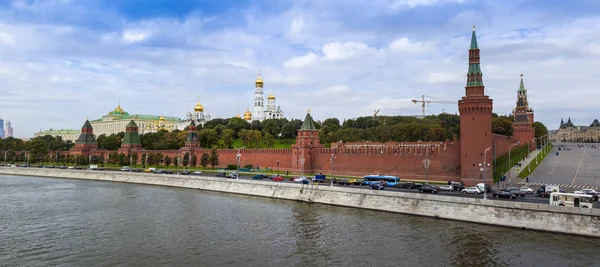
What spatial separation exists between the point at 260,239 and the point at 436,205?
542 inches

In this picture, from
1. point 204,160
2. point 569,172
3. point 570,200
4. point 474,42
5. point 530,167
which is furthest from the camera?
point 204,160

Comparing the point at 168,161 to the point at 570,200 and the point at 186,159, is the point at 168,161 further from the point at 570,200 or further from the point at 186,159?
the point at 570,200

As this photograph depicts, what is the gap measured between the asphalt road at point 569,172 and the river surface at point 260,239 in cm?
1960

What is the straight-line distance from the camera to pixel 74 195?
48.6 meters

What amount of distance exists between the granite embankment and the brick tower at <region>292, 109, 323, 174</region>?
13.7 meters

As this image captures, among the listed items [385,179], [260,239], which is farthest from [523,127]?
[260,239]

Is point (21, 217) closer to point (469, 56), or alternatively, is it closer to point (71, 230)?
point (71, 230)

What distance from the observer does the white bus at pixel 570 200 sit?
28938mm

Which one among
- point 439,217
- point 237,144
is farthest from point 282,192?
point 237,144

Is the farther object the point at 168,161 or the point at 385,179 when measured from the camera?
the point at 168,161

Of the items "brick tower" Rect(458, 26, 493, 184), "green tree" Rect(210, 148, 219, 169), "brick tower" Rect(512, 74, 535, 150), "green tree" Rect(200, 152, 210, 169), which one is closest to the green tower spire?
"brick tower" Rect(458, 26, 493, 184)

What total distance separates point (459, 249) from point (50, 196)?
41144 millimetres

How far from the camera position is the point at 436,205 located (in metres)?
33.4

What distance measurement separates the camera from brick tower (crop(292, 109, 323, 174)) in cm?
6203
